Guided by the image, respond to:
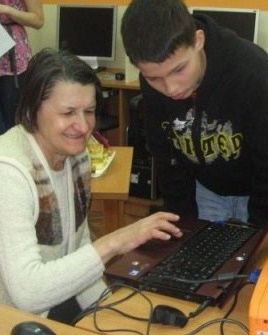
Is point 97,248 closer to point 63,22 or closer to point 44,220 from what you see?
point 44,220

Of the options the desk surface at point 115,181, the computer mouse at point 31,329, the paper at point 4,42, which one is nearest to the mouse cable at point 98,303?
the computer mouse at point 31,329

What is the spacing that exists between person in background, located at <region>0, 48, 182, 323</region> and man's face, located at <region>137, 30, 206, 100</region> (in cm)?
17

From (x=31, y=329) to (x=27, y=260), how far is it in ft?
0.80

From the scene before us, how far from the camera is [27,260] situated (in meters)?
1.13

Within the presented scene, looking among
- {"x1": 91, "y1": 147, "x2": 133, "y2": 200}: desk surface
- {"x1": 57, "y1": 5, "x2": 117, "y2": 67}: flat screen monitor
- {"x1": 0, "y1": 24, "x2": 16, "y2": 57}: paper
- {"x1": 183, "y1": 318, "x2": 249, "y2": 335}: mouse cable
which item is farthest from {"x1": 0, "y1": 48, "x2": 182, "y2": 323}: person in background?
{"x1": 57, "y1": 5, "x2": 117, "y2": 67}: flat screen monitor

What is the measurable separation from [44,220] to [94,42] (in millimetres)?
2763

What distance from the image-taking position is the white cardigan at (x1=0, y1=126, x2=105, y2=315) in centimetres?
113

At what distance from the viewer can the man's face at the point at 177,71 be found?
119 cm

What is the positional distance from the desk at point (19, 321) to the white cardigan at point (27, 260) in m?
0.09

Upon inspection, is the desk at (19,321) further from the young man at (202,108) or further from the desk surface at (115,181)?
the desk surface at (115,181)

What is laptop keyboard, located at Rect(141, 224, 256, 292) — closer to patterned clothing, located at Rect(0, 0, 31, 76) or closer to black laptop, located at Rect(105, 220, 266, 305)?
black laptop, located at Rect(105, 220, 266, 305)

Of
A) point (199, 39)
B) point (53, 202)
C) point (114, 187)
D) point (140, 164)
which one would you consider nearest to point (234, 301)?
point (53, 202)

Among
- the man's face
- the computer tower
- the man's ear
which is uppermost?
the man's ear

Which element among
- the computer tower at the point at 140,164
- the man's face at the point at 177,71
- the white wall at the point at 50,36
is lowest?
the computer tower at the point at 140,164
